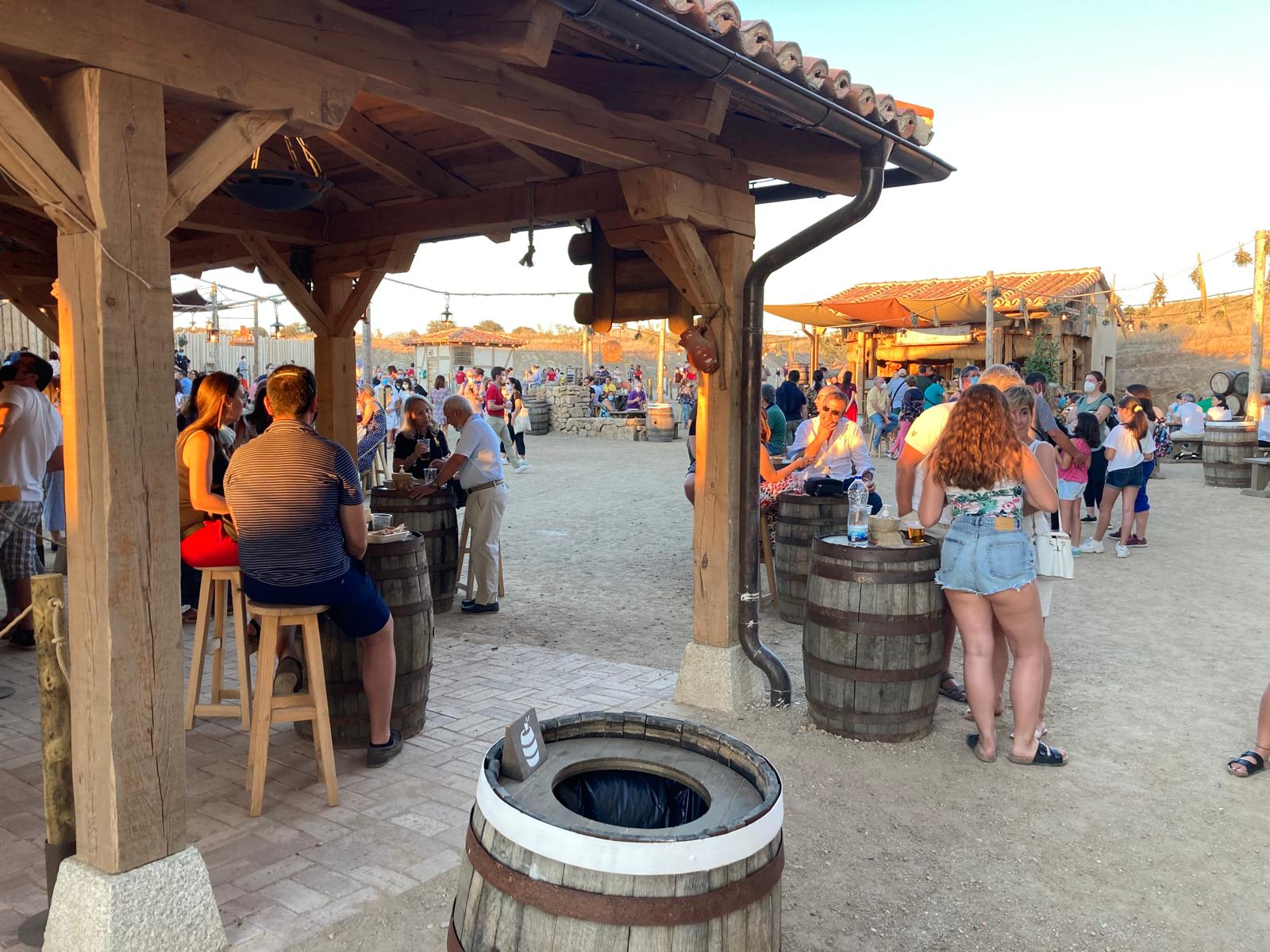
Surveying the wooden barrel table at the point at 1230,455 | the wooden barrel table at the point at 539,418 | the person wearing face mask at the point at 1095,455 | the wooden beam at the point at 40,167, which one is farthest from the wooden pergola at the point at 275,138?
the wooden barrel table at the point at 539,418

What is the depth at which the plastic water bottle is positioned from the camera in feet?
14.5

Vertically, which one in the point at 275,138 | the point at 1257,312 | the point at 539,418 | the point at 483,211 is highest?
the point at 1257,312

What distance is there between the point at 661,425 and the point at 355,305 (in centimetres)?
1728

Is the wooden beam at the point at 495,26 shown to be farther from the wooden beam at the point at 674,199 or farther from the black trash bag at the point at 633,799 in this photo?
the black trash bag at the point at 633,799

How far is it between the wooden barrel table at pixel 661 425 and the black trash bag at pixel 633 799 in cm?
2094

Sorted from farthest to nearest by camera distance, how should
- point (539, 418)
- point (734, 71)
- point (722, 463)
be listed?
point (539, 418), point (722, 463), point (734, 71)

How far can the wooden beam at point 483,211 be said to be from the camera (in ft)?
16.2

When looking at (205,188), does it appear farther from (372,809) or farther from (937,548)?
(937,548)

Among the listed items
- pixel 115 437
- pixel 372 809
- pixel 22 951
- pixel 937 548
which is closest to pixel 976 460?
pixel 937 548

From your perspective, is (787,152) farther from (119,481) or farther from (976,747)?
(119,481)

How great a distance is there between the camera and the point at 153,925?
2.55 m

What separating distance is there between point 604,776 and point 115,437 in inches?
61.1

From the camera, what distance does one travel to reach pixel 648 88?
3.68 metres

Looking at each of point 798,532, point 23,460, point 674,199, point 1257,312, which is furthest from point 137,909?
point 1257,312
